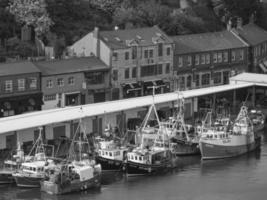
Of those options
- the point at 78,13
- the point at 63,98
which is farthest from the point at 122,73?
the point at 78,13

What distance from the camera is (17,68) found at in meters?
74.8

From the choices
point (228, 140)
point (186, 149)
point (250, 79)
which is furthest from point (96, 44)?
point (228, 140)

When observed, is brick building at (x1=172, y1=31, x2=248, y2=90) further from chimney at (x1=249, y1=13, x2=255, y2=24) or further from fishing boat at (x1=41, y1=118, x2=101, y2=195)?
fishing boat at (x1=41, y1=118, x2=101, y2=195)

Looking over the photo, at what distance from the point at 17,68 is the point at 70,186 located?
19.0 metres

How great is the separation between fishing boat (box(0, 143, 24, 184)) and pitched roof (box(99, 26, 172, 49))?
23671 mm

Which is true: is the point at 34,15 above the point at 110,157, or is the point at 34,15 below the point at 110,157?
above

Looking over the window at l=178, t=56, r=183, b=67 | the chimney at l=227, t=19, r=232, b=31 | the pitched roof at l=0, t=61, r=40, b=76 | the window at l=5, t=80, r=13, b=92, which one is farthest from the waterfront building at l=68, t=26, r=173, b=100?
the chimney at l=227, t=19, r=232, b=31

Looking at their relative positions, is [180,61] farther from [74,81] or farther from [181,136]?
[181,136]

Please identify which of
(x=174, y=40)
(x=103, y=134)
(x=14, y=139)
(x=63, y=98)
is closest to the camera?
(x=14, y=139)

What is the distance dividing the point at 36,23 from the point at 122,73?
1094 centimetres

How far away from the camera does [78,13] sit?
94000 millimetres

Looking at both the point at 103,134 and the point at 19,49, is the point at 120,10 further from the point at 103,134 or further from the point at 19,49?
the point at 103,134

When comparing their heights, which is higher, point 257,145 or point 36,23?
point 36,23

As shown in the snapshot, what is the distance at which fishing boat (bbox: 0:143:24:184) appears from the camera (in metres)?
59.5
